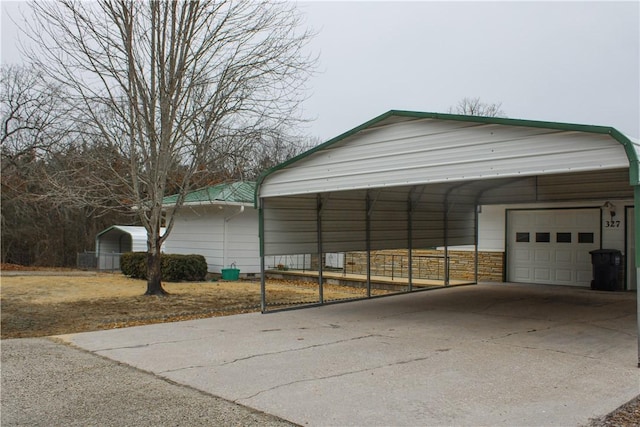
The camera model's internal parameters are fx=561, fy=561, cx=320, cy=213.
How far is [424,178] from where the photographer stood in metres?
8.76

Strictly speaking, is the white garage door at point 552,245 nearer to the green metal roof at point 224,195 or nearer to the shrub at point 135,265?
the green metal roof at point 224,195

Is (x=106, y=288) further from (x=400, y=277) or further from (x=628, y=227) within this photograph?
(x=628, y=227)

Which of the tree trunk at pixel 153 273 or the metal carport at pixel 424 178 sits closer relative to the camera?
the metal carport at pixel 424 178

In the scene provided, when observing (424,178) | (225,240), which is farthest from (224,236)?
(424,178)

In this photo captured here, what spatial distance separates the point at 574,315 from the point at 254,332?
6.11 m

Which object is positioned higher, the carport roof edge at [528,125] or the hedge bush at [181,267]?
the carport roof edge at [528,125]

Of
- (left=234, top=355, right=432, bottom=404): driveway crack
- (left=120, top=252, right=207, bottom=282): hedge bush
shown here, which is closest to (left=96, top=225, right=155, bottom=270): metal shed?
(left=120, top=252, right=207, bottom=282): hedge bush

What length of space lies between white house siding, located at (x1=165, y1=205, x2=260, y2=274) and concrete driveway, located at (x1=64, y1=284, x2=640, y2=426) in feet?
28.8

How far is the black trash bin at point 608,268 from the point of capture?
1423 cm

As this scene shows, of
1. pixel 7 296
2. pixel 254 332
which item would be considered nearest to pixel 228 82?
pixel 254 332

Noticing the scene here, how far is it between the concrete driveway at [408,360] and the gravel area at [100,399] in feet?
0.92

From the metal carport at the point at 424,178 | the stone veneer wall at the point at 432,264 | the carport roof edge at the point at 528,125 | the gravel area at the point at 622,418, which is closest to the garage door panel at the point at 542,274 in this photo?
the stone veneer wall at the point at 432,264

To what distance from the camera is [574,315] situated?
35.2ft

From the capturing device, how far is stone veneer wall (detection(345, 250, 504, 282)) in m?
17.4
